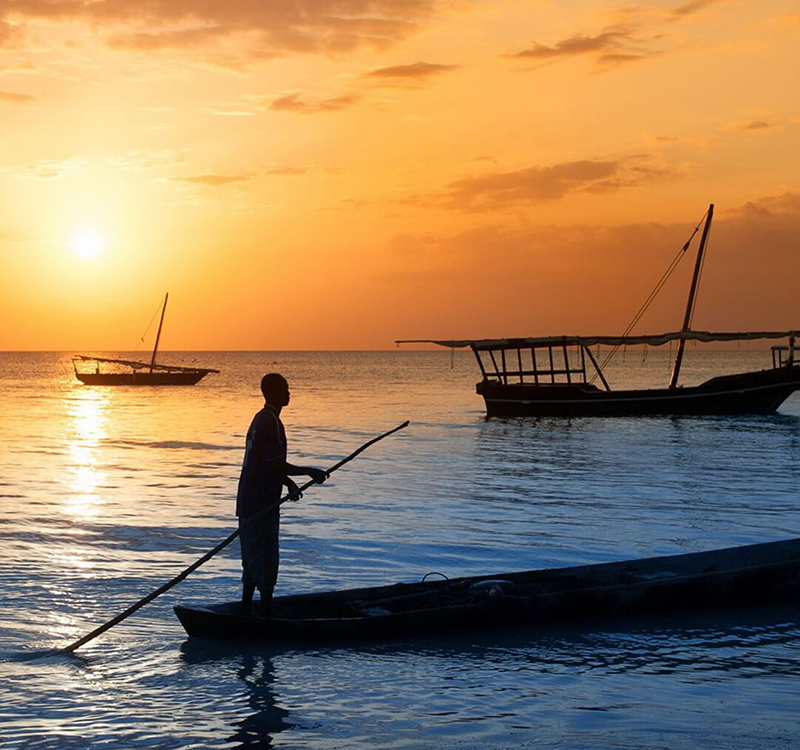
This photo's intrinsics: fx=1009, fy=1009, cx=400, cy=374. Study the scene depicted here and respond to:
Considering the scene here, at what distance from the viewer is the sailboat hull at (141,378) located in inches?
3433

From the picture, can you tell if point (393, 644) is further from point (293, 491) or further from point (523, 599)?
point (293, 491)

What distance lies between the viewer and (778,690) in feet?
23.9

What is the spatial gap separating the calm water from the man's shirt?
1.23 meters

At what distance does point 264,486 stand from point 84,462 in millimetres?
20034

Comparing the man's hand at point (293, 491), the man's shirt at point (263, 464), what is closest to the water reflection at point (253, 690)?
the man's shirt at point (263, 464)

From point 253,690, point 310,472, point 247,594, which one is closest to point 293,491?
point 310,472

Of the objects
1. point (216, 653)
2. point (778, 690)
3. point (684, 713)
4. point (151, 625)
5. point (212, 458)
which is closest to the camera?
point (684, 713)

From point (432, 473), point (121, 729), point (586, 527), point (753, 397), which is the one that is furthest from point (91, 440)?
point (121, 729)

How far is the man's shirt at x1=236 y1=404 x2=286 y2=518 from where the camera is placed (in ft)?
26.8

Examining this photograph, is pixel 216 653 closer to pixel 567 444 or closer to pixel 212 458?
pixel 212 458

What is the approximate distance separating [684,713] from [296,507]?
11747 millimetres

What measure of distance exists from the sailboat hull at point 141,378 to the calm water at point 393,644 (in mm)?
57946

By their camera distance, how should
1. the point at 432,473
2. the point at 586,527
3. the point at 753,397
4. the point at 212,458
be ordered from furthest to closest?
the point at 753,397, the point at 212,458, the point at 432,473, the point at 586,527

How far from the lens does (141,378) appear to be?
8925 centimetres
